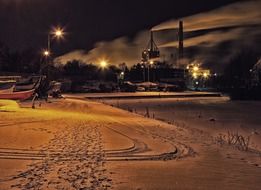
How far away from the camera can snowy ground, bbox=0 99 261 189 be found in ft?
28.6

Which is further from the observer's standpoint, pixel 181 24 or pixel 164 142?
pixel 181 24

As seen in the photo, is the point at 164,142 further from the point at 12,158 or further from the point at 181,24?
the point at 181,24

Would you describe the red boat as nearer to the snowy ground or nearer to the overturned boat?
the overturned boat

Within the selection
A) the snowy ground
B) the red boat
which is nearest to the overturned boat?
the red boat

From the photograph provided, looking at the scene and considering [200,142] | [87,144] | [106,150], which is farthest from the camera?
[200,142]

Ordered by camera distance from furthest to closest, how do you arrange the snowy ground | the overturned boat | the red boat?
the overturned boat, the red boat, the snowy ground

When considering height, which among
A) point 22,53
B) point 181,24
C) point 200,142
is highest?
point 181,24

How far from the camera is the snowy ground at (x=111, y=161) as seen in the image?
873 cm

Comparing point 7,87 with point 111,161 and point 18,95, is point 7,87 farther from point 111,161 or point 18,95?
point 111,161

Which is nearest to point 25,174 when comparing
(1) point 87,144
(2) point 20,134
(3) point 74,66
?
(1) point 87,144

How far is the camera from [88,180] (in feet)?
28.6

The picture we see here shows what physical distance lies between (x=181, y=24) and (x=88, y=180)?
490ft

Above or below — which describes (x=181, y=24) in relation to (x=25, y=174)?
above

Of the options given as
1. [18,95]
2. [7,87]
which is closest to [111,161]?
[18,95]
